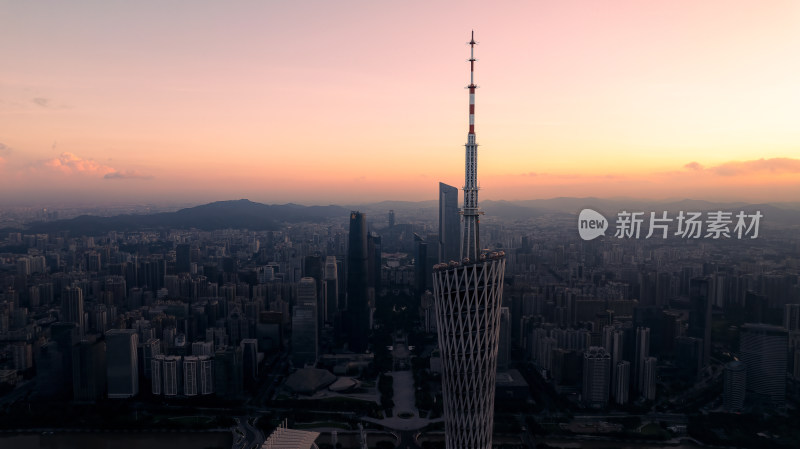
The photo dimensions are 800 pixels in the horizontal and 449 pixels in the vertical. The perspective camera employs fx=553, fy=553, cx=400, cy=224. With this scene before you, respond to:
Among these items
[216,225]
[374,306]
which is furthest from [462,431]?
[216,225]

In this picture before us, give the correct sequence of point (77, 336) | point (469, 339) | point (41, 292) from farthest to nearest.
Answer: point (41, 292) < point (77, 336) < point (469, 339)

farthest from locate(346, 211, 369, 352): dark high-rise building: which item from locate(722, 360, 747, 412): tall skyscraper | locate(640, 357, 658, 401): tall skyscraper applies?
locate(722, 360, 747, 412): tall skyscraper

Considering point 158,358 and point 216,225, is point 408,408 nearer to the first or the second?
point 158,358

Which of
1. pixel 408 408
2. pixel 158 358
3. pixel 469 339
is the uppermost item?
pixel 469 339

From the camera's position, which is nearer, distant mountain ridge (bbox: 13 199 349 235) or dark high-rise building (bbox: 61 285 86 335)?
dark high-rise building (bbox: 61 285 86 335)

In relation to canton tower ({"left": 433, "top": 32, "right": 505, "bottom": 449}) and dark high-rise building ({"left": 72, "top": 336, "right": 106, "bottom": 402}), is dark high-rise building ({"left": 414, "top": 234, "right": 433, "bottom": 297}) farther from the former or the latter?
canton tower ({"left": 433, "top": 32, "right": 505, "bottom": 449})

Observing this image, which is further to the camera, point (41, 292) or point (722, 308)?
point (41, 292)

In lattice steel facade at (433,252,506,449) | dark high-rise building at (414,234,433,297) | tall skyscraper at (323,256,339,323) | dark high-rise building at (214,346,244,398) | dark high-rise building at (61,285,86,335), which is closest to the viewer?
lattice steel facade at (433,252,506,449)
